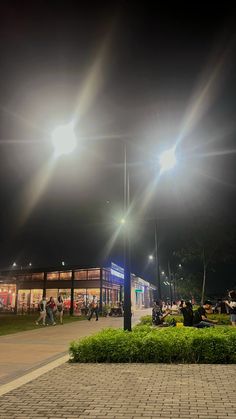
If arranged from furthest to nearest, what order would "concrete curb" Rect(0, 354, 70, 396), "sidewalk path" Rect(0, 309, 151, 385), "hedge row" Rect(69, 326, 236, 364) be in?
"hedge row" Rect(69, 326, 236, 364) < "sidewalk path" Rect(0, 309, 151, 385) < "concrete curb" Rect(0, 354, 70, 396)

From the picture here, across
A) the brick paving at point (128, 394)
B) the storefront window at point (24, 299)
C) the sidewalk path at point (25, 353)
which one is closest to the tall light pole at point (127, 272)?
the sidewalk path at point (25, 353)

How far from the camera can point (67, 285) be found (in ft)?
132

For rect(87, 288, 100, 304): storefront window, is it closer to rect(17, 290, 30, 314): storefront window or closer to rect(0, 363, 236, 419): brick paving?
rect(17, 290, 30, 314): storefront window

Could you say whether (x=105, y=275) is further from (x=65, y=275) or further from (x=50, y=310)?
(x=50, y=310)

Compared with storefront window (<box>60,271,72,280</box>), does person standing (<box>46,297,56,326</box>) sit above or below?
below

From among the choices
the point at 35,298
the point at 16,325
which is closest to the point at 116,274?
the point at 35,298

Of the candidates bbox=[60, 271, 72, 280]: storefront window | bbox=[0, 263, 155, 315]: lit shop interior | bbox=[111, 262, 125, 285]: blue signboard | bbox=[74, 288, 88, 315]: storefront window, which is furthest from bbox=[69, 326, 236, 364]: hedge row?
bbox=[60, 271, 72, 280]: storefront window

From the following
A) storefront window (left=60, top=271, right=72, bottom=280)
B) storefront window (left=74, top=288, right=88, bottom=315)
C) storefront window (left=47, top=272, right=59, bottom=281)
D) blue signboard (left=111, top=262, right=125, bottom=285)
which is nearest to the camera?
storefront window (left=74, top=288, right=88, bottom=315)

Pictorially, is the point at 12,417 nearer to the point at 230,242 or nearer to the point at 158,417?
the point at 158,417

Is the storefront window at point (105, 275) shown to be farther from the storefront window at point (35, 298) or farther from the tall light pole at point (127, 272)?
the tall light pole at point (127, 272)

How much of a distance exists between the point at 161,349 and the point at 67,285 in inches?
1252

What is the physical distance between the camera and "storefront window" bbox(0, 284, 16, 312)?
48150mm

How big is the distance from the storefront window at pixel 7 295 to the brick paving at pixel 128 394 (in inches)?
1642

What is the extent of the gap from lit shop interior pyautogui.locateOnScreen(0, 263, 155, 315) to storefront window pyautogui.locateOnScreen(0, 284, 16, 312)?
3.42ft
